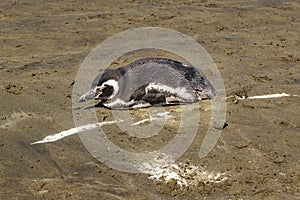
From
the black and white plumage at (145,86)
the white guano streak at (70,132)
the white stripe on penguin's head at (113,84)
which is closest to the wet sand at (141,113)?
the white guano streak at (70,132)

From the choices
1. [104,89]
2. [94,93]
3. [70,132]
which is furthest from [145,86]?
[70,132]

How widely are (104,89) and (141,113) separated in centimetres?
61

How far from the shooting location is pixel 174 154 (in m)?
5.67

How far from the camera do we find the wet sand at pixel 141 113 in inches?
198

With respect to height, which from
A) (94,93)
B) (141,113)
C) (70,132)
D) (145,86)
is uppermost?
(145,86)

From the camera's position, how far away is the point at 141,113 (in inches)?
264

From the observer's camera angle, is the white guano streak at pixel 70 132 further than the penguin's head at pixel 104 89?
No

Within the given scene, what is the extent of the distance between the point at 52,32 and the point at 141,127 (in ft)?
18.7

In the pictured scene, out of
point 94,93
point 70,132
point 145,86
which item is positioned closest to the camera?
point 70,132

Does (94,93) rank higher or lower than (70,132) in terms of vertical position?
higher

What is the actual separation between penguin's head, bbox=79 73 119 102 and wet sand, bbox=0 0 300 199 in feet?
0.68

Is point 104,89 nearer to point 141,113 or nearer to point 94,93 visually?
point 94,93

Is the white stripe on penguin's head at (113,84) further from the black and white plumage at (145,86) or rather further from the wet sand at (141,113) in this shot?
the wet sand at (141,113)

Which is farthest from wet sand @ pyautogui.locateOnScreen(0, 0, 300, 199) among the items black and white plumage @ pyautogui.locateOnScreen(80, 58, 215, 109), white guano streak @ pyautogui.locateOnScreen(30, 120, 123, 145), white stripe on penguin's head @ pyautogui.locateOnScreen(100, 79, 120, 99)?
white stripe on penguin's head @ pyautogui.locateOnScreen(100, 79, 120, 99)
